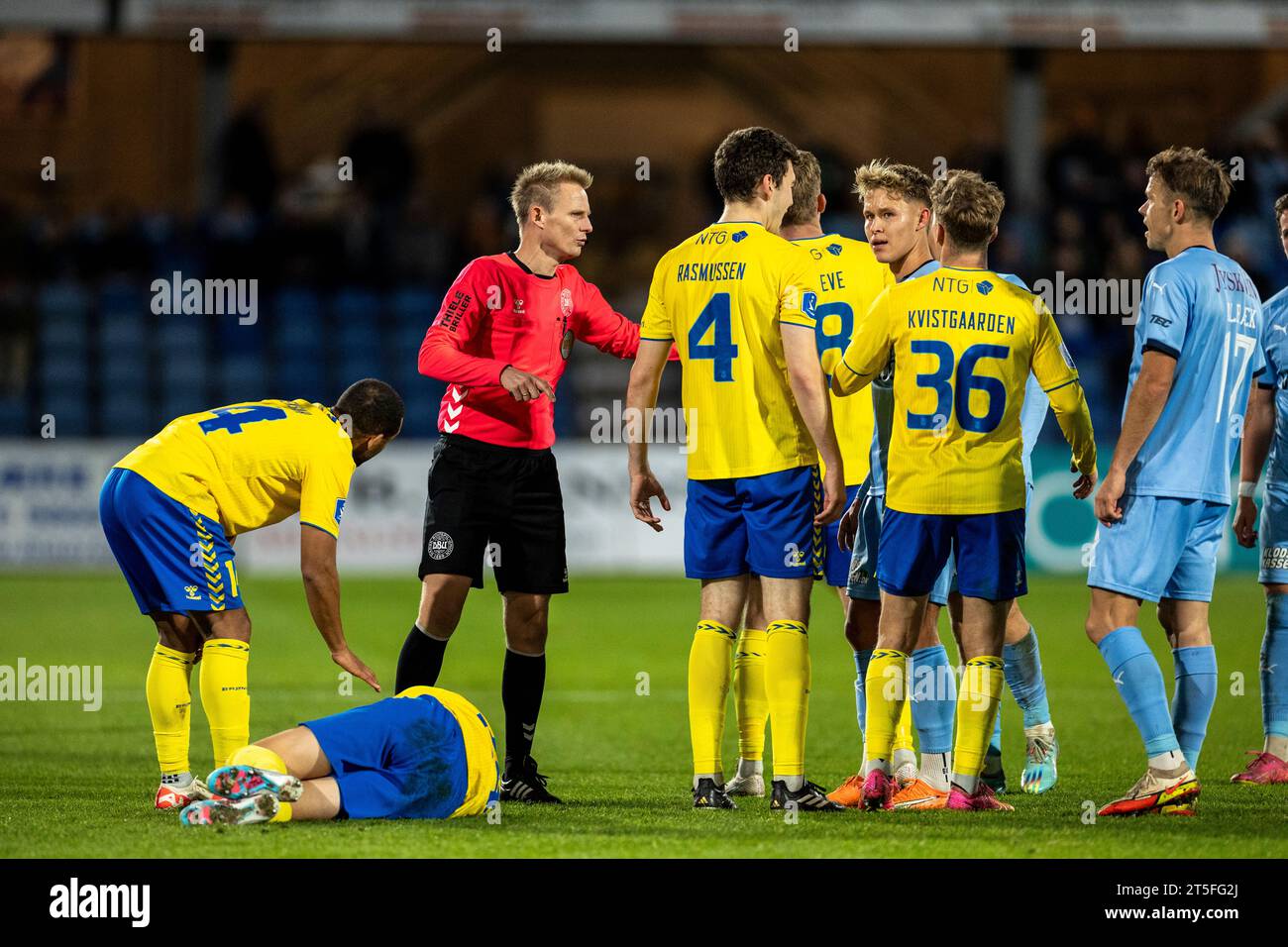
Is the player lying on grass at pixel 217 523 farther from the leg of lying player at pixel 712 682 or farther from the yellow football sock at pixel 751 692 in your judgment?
the yellow football sock at pixel 751 692

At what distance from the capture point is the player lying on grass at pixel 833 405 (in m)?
6.66

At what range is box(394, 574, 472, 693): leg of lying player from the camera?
6.69 meters

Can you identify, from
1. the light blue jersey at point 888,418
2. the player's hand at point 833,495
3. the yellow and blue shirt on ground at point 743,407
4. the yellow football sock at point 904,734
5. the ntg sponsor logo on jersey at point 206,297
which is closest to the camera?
the player's hand at point 833,495

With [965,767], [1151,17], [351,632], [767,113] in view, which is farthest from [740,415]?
[767,113]

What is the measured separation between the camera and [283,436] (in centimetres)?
645

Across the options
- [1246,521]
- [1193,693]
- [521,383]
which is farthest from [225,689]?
[1246,521]

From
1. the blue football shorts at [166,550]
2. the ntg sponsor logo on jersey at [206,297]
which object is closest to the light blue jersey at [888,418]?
the blue football shorts at [166,550]

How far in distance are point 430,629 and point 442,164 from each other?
58.5 ft

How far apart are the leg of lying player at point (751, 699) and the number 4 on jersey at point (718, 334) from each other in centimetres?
86

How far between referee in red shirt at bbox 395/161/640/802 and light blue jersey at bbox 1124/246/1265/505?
2154 mm

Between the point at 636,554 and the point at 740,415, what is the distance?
11664mm

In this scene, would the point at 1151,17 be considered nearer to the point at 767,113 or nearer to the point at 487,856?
the point at 767,113

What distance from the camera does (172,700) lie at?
20.9ft

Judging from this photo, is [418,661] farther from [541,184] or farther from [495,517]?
[541,184]
